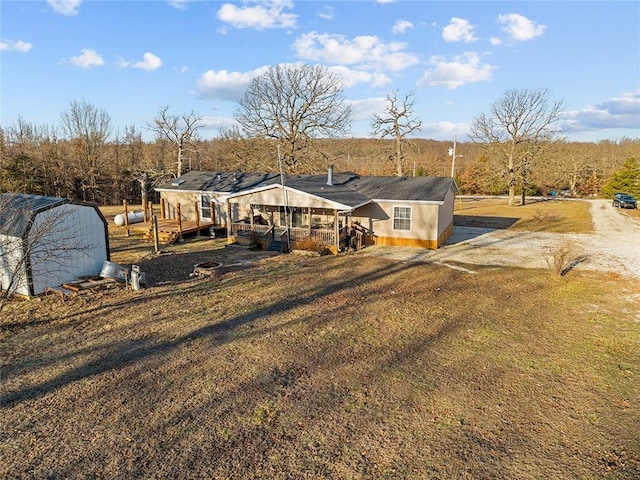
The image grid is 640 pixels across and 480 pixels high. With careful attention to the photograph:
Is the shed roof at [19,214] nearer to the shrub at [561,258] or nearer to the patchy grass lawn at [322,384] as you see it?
the patchy grass lawn at [322,384]

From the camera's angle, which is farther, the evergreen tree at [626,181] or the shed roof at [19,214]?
the evergreen tree at [626,181]

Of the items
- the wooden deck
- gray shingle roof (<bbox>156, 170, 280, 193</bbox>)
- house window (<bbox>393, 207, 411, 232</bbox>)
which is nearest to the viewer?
house window (<bbox>393, 207, 411, 232</bbox>)

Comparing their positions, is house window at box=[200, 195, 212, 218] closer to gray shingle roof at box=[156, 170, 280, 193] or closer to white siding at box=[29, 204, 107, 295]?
gray shingle roof at box=[156, 170, 280, 193]

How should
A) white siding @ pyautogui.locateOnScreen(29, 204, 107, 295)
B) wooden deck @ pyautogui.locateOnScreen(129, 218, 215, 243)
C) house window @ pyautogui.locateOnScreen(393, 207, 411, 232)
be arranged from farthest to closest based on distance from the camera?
1. wooden deck @ pyautogui.locateOnScreen(129, 218, 215, 243)
2. house window @ pyautogui.locateOnScreen(393, 207, 411, 232)
3. white siding @ pyautogui.locateOnScreen(29, 204, 107, 295)

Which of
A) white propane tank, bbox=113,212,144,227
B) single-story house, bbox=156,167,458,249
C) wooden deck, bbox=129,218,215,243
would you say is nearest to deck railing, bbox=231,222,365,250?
single-story house, bbox=156,167,458,249

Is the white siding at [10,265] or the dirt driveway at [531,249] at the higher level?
the white siding at [10,265]

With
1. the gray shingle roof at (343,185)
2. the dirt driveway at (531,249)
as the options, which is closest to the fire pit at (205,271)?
the gray shingle roof at (343,185)
